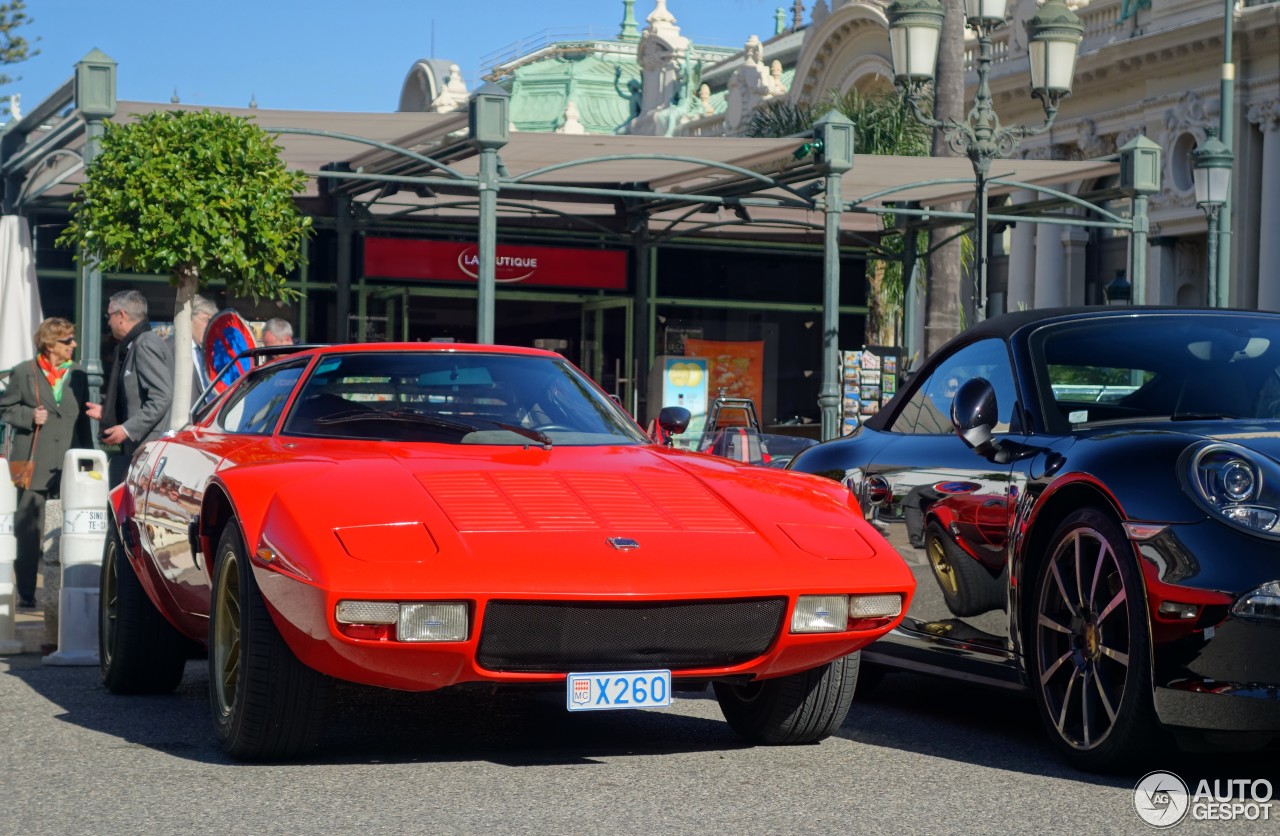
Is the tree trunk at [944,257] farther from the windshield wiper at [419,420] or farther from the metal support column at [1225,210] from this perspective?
the windshield wiper at [419,420]

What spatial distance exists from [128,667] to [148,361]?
3.73m

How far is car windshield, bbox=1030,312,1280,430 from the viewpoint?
6.11 metres

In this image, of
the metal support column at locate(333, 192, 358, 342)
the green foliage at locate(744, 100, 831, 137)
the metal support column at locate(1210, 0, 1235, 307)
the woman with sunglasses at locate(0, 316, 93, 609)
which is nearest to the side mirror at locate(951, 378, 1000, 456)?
the woman with sunglasses at locate(0, 316, 93, 609)

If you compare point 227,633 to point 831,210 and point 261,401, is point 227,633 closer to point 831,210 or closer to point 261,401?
point 261,401

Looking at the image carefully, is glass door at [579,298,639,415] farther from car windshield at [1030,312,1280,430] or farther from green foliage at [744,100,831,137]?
car windshield at [1030,312,1280,430]

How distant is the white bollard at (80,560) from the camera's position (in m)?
8.22

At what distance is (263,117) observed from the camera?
16516 millimetres

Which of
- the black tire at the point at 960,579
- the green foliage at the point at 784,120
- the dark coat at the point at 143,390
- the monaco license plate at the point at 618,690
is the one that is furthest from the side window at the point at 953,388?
the green foliage at the point at 784,120

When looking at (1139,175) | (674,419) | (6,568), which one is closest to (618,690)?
(674,419)

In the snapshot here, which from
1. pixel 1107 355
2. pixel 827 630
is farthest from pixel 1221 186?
pixel 827 630

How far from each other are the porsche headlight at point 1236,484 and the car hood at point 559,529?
865 millimetres

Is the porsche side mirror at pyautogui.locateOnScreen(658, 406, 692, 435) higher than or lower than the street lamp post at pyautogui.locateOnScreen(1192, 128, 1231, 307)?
lower

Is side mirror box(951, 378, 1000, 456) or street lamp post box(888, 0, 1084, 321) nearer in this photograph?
side mirror box(951, 378, 1000, 456)

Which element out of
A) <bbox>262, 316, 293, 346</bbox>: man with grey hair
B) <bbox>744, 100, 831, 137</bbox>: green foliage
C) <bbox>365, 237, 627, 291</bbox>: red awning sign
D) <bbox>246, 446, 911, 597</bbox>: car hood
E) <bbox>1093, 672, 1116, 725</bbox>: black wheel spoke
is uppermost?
<bbox>744, 100, 831, 137</bbox>: green foliage
